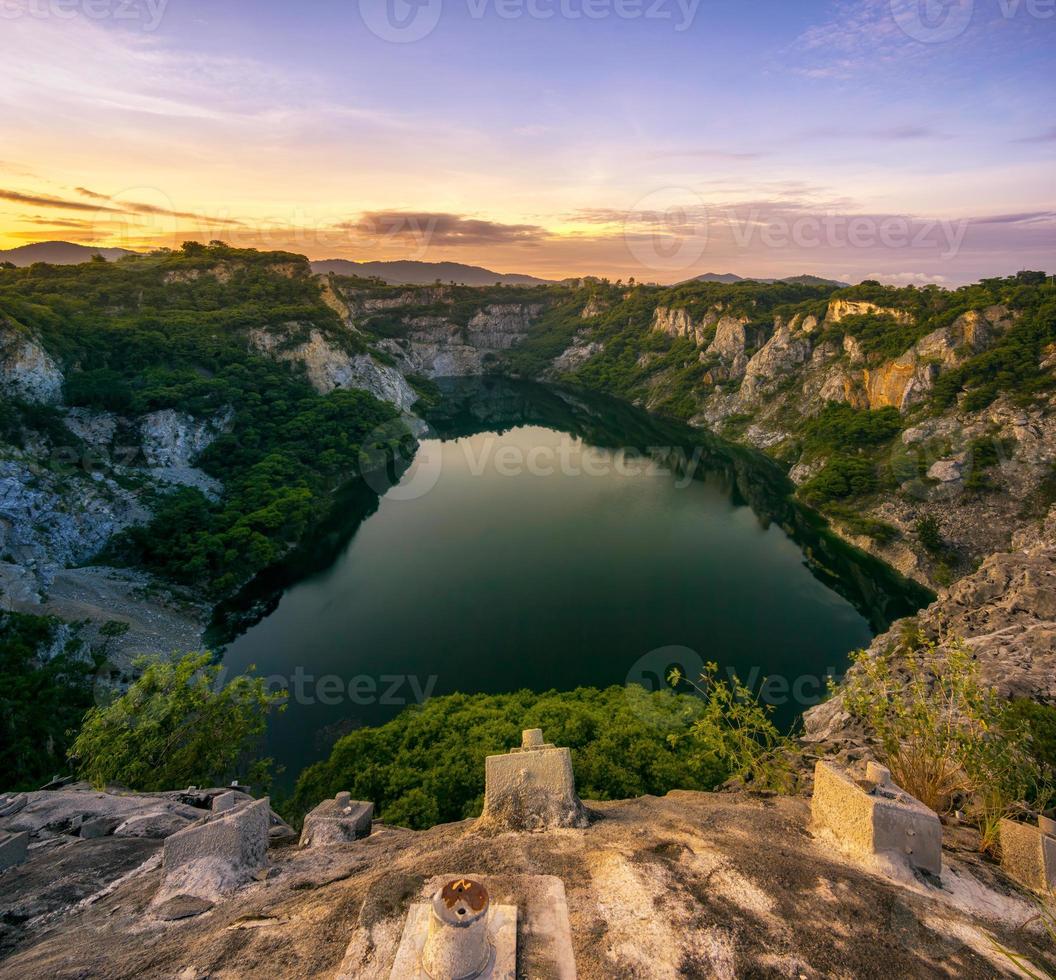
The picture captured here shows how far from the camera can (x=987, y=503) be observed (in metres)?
37.4

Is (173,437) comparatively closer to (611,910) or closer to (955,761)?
(611,910)

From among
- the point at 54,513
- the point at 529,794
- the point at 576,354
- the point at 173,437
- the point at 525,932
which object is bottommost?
the point at 576,354

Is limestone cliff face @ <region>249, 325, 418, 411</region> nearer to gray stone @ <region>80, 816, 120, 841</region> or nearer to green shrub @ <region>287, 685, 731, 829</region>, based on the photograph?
green shrub @ <region>287, 685, 731, 829</region>

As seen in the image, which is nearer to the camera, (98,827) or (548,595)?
(98,827)

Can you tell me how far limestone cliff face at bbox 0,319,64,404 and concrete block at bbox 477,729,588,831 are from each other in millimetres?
45939

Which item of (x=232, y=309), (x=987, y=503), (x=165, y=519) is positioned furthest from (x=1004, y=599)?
(x=232, y=309)

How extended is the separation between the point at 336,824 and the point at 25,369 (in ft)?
151

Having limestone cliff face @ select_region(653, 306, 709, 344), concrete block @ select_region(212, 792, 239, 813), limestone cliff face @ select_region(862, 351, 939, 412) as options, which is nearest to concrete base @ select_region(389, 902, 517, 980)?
concrete block @ select_region(212, 792, 239, 813)

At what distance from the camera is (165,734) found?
1490 cm

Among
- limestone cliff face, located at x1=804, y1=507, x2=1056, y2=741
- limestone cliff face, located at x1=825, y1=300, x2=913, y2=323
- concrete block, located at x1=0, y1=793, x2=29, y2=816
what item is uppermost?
limestone cliff face, located at x1=825, y1=300, x2=913, y2=323

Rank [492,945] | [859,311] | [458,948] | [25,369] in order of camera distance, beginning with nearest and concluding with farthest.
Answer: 1. [458,948]
2. [492,945]
3. [25,369]
4. [859,311]

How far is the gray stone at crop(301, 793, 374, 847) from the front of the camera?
735 centimetres

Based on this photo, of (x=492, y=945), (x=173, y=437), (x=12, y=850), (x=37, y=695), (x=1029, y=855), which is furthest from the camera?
(x=173, y=437)

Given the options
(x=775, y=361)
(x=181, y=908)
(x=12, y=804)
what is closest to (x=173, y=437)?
(x=12, y=804)
